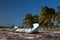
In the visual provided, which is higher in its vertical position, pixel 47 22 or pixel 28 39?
pixel 47 22

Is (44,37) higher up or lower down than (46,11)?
lower down

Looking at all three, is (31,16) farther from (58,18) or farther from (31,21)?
(58,18)

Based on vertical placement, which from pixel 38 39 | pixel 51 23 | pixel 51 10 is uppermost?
pixel 51 10

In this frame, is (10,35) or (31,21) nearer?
(10,35)

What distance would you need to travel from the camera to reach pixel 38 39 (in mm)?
6551

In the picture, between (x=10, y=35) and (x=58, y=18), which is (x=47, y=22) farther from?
(x=10, y=35)

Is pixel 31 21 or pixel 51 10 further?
pixel 31 21

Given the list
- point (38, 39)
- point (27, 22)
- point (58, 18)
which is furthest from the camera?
point (27, 22)

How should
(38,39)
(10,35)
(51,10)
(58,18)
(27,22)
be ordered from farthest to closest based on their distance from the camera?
(27,22)
(51,10)
(58,18)
(10,35)
(38,39)

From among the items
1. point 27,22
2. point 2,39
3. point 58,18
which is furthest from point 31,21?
point 2,39

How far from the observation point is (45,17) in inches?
960

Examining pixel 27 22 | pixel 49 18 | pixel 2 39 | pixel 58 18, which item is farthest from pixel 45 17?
pixel 2 39

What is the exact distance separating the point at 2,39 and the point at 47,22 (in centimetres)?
1817

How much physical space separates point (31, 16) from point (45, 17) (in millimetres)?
8915
